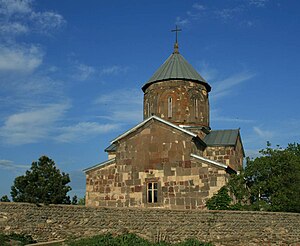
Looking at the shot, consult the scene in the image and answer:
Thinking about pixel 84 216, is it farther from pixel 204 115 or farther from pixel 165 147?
pixel 204 115

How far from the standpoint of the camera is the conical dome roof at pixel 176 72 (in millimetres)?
24500

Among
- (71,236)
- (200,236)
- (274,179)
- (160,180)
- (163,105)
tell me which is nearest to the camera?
(71,236)

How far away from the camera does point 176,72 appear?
81.3 ft

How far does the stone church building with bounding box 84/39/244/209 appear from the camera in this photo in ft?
62.7

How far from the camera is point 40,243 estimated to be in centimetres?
1260

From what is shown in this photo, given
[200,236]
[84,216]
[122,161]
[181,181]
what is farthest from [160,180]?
[84,216]

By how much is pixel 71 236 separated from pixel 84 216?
78cm

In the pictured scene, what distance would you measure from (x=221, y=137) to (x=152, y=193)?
242 inches

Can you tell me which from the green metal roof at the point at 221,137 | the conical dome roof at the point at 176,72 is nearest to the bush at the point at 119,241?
the green metal roof at the point at 221,137

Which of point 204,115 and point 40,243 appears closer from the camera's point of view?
point 40,243

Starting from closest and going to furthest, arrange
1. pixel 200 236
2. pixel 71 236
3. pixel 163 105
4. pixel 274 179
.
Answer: pixel 71 236 < pixel 200 236 < pixel 274 179 < pixel 163 105

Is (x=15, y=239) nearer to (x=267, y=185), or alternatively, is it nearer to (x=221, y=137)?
(x=267, y=185)

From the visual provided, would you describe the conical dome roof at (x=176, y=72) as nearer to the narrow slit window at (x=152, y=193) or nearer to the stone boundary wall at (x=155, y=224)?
the narrow slit window at (x=152, y=193)

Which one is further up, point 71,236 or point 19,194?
point 19,194
